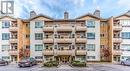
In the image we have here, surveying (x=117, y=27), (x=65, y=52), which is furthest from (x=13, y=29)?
(x=117, y=27)

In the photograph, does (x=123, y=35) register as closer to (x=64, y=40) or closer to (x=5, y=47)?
(x=64, y=40)

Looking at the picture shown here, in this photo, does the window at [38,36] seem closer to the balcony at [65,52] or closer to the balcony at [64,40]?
the balcony at [64,40]

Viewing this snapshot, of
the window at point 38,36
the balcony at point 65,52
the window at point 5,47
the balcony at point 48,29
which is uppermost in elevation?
the balcony at point 48,29

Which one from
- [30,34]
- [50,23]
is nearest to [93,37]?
[50,23]

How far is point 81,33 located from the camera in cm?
5166

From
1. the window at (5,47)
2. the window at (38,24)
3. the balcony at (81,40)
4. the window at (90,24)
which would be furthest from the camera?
the window at (38,24)

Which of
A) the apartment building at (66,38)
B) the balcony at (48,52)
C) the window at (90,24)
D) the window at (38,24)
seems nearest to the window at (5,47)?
the apartment building at (66,38)

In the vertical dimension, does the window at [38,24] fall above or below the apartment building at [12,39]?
above

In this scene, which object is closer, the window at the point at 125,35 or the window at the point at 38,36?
the window at the point at 125,35

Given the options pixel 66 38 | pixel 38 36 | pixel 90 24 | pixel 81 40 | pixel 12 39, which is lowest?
pixel 81 40

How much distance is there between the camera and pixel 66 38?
165 ft

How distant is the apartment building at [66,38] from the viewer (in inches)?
1967

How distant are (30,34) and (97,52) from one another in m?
16.7

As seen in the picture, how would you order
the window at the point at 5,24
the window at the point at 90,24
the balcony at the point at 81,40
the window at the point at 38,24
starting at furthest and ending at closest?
the window at the point at 5,24, the window at the point at 38,24, the window at the point at 90,24, the balcony at the point at 81,40
